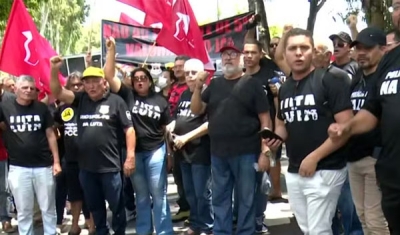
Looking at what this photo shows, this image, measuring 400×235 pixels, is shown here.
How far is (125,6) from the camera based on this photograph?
754cm

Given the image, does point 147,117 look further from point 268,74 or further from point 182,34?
point 268,74

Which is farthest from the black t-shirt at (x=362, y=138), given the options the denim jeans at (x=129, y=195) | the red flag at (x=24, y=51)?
the denim jeans at (x=129, y=195)

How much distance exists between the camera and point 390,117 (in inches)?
135

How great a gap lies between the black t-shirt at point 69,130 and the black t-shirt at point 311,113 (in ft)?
9.26

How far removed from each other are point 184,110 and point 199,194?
952 mm

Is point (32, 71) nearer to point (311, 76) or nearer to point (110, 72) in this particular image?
point (110, 72)

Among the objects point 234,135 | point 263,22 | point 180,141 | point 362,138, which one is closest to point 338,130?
point 362,138

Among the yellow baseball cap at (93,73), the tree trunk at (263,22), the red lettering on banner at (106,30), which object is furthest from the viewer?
the tree trunk at (263,22)

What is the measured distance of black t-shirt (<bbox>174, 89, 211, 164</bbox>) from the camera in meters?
6.64

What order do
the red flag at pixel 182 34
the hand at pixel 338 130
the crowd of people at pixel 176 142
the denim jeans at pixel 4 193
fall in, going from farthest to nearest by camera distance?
1. the denim jeans at pixel 4 193
2. the red flag at pixel 182 34
3. the crowd of people at pixel 176 142
4. the hand at pixel 338 130

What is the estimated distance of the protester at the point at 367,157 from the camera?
483 centimetres

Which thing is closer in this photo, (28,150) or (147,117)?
(28,150)

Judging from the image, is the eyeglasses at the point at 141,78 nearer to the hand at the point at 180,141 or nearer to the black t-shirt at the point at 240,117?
the hand at the point at 180,141

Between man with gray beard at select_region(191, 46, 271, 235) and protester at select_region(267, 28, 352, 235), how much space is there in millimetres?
1243
